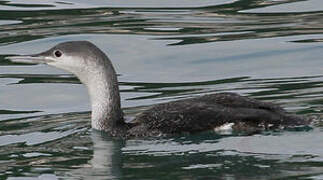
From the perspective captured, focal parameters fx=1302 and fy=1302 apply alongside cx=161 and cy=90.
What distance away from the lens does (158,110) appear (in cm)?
1227

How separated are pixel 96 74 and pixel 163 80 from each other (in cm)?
266

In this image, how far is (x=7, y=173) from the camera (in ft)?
36.4

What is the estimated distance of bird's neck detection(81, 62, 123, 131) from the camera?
41.0 feet

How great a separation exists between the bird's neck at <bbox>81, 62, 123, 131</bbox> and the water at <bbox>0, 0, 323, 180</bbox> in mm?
171

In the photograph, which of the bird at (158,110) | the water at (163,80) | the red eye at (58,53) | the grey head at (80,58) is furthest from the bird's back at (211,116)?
the red eye at (58,53)

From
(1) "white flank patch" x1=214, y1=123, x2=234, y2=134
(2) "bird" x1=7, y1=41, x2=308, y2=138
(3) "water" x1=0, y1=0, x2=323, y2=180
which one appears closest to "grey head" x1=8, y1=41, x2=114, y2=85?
(2) "bird" x1=7, y1=41, x2=308, y2=138

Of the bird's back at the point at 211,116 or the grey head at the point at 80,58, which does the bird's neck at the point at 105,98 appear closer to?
the grey head at the point at 80,58

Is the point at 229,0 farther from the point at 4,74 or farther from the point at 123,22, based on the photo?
the point at 4,74

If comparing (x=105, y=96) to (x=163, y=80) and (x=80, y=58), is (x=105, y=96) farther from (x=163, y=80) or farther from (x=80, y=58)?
(x=163, y=80)

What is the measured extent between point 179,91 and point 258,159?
3.48 metres

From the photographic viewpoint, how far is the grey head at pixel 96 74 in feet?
41.0

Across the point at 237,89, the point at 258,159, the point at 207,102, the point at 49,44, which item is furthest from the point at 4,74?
the point at 258,159

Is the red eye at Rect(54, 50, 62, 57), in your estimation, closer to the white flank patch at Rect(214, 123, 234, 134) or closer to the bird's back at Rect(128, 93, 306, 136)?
the bird's back at Rect(128, 93, 306, 136)

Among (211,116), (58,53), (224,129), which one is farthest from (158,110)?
(58,53)
